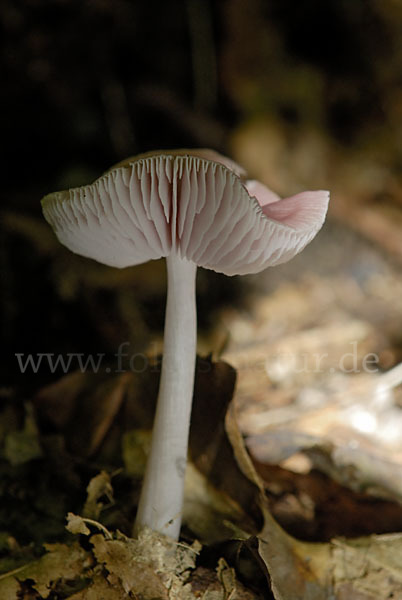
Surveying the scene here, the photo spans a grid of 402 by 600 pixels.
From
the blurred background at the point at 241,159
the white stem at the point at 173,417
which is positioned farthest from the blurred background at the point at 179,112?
the white stem at the point at 173,417

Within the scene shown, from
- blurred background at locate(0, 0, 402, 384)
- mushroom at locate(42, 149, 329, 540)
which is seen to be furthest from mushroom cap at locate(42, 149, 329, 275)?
blurred background at locate(0, 0, 402, 384)

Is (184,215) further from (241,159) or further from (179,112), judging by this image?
(179,112)

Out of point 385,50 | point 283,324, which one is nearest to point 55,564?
point 283,324

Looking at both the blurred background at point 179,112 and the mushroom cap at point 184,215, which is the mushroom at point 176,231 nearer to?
the mushroom cap at point 184,215

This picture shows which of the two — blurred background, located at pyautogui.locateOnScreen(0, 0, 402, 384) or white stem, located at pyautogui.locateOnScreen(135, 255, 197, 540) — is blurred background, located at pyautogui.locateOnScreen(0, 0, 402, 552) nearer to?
blurred background, located at pyautogui.locateOnScreen(0, 0, 402, 384)

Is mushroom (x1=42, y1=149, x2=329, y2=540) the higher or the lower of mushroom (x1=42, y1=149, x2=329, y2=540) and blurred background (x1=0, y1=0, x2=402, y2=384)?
the lower

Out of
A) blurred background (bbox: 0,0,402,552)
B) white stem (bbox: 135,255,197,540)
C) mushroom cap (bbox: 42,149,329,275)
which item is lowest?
white stem (bbox: 135,255,197,540)
